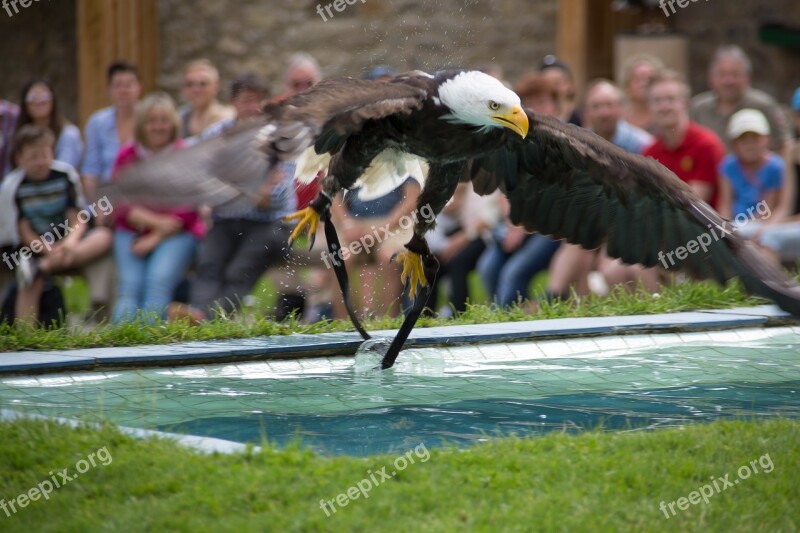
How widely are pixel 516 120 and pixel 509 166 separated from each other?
0.96m

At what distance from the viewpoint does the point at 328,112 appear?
17.0ft

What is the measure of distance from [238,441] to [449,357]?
200 cm

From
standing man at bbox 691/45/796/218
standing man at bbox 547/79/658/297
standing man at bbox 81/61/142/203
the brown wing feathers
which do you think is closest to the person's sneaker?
standing man at bbox 81/61/142/203

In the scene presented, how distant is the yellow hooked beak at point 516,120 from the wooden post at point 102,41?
7.84 meters

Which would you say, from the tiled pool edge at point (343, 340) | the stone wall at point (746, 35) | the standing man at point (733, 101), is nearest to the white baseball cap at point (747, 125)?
the standing man at point (733, 101)

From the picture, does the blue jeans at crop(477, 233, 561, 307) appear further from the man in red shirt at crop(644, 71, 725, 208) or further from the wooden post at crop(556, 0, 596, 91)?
the wooden post at crop(556, 0, 596, 91)

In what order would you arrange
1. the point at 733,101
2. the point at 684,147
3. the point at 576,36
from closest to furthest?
the point at 684,147 < the point at 733,101 < the point at 576,36

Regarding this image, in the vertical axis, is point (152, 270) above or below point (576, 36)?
below

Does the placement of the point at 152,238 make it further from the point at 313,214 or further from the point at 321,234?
the point at 313,214

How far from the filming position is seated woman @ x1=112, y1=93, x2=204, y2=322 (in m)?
8.70

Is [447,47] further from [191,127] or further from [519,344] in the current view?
[519,344]

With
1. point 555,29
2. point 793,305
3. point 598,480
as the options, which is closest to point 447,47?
point 555,29
